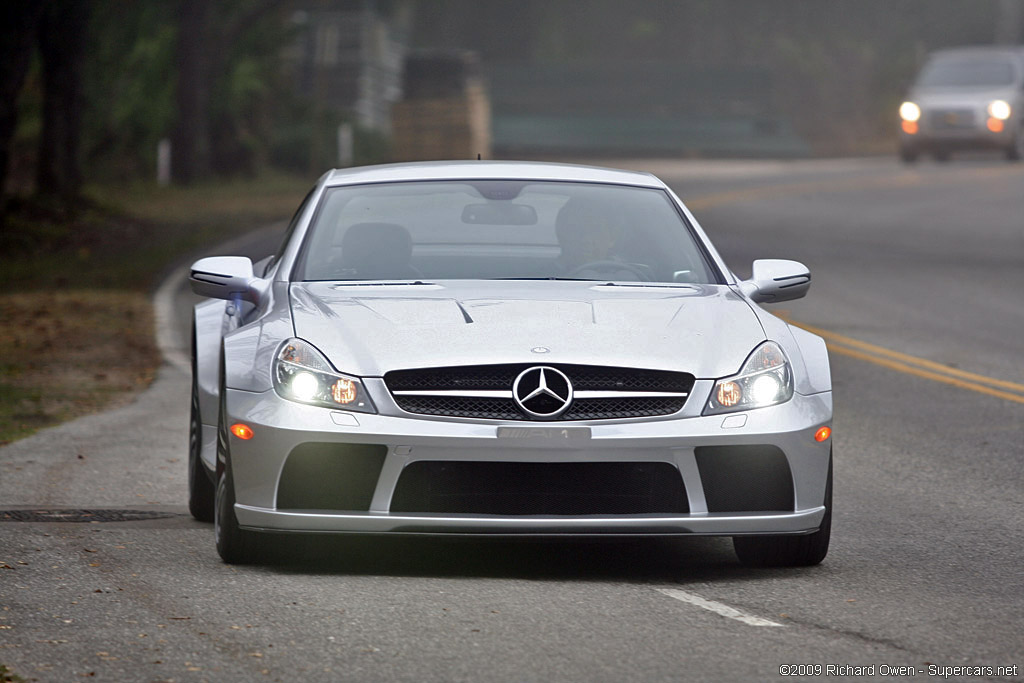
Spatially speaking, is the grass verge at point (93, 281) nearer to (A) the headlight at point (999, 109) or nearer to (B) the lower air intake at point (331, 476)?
(B) the lower air intake at point (331, 476)

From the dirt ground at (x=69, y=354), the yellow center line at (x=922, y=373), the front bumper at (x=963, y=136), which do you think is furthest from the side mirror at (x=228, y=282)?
the front bumper at (x=963, y=136)

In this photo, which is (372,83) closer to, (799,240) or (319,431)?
(799,240)

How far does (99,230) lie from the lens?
2625 cm

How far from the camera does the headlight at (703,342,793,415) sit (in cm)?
652

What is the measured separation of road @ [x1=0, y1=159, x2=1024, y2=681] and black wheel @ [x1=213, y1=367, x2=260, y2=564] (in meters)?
0.06

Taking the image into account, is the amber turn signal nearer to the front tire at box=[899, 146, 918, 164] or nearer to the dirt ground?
the dirt ground

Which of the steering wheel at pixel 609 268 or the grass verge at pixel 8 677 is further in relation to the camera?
the steering wheel at pixel 609 268

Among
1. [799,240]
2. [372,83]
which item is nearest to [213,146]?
[372,83]

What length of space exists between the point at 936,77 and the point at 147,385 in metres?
30.6

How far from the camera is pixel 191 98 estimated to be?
36.7 metres

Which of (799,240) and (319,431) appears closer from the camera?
(319,431)

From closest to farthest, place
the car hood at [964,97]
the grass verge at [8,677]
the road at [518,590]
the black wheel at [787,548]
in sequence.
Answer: the grass verge at [8,677] < the road at [518,590] < the black wheel at [787,548] < the car hood at [964,97]

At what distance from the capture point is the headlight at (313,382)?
6.45 metres

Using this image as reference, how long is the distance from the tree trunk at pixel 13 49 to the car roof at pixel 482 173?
16.9 metres
